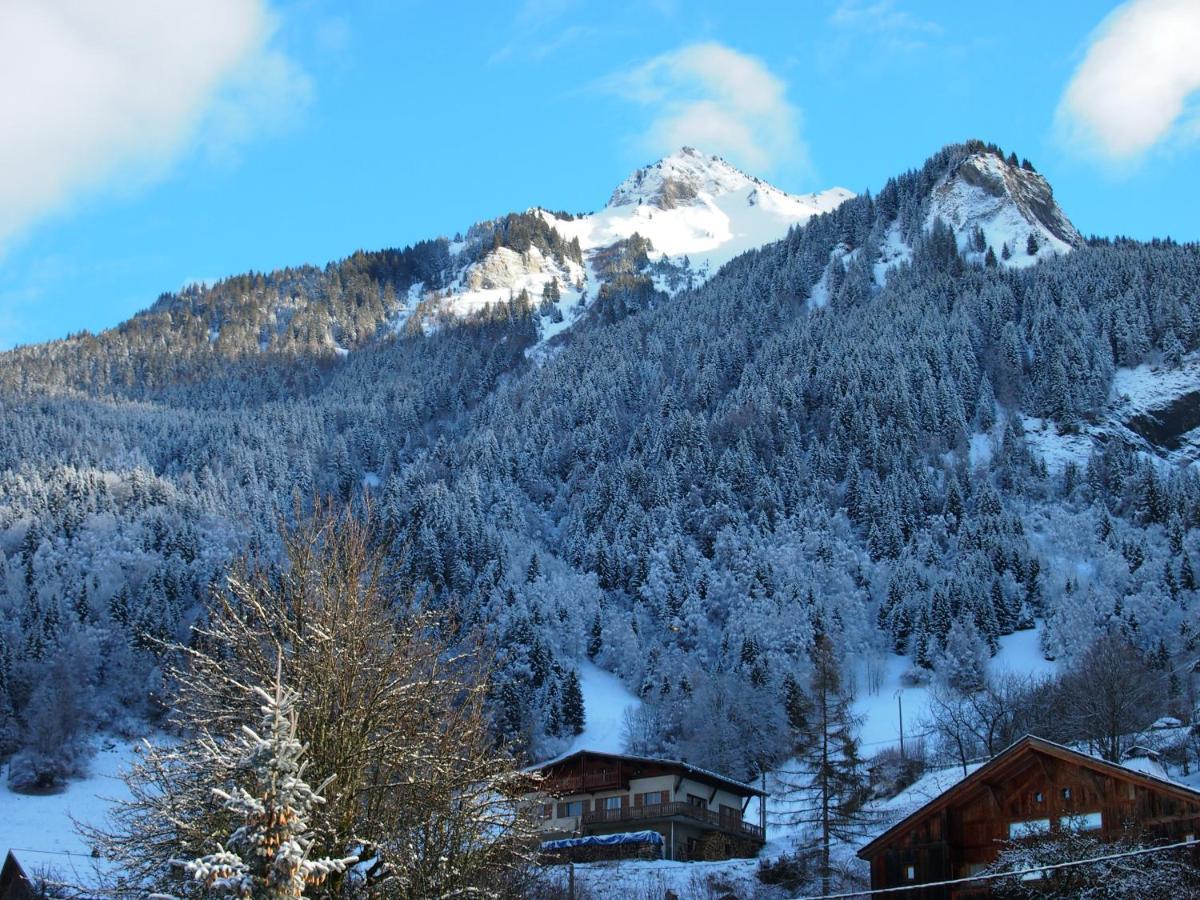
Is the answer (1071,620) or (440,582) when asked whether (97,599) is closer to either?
(440,582)

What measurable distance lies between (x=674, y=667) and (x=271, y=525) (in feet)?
200

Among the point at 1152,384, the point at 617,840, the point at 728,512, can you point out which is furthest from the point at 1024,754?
the point at 1152,384

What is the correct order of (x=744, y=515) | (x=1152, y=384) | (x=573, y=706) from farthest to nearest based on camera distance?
1. (x=1152, y=384)
2. (x=744, y=515)
3. (x=573, y=706)

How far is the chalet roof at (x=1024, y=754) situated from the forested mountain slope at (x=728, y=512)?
47.3 meters

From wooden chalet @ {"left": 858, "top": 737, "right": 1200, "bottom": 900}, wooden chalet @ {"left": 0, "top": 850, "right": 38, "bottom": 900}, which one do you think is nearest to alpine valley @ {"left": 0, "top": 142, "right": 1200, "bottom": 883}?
wooden chalet @ {"left": 858, "top": 737, "right": 1200, "bottom": 900}

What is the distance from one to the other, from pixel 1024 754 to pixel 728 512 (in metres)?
102

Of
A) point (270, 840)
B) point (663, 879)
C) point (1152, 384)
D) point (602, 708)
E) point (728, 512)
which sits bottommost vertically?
point (270, 840)

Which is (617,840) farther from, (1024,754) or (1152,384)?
(1152,384)

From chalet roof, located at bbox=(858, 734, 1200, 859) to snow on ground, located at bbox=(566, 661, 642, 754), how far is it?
200 ft

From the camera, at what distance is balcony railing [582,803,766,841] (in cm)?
6016

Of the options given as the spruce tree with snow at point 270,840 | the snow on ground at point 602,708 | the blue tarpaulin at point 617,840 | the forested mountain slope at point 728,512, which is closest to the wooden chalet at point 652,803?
the blue tarpaulin at point 617,840

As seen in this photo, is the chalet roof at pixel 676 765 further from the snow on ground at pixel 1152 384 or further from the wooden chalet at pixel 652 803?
the snow on ground at pixel 1152 384

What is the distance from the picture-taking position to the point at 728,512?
445 ft

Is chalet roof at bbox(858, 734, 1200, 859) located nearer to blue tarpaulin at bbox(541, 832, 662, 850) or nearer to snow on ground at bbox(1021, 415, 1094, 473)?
blue tarpaulin at bbox(541, 832, 662, 850)
